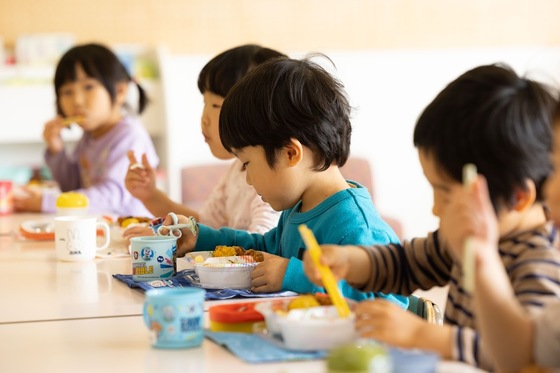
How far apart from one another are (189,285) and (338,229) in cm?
25

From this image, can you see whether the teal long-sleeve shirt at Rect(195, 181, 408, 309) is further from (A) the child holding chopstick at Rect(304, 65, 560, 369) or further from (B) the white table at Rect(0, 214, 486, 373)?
(A) the child holding chopstick at Rect(304, 65, 560, 369)

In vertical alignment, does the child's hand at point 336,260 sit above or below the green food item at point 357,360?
above

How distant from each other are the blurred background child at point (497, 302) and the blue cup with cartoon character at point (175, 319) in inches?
12.5

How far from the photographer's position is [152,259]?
4.72ft

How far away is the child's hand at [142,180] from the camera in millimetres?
2078

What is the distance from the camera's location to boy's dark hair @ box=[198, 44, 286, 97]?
195cm

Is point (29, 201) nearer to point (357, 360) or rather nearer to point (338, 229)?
point (338, 229)

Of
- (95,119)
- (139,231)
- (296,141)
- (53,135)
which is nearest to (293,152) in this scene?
(296,141)

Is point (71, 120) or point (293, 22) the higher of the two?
point (293, 22)

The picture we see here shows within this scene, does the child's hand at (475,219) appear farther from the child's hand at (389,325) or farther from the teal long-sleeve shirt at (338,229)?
the teal long-sleeve shirt at (338,229)

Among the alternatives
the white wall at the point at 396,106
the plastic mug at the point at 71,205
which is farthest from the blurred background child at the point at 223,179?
the white wall at the point at 396,106

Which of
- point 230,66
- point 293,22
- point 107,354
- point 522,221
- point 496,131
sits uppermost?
point 293,22

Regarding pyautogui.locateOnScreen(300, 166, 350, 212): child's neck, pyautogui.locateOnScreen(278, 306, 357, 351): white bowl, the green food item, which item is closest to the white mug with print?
pyautogui.locateOnScreen(300, 166, 350, 212): child's neck

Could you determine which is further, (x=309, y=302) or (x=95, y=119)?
(x=95, y=119)
